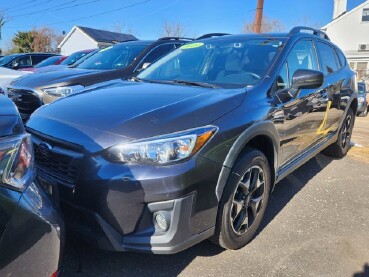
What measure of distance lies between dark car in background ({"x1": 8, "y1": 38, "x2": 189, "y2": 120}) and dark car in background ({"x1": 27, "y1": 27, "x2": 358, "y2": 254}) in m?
1.55

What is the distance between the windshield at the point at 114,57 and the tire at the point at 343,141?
344 cm

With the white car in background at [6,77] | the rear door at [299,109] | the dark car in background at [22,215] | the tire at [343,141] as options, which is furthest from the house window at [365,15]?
the dark car in background at [22,215]

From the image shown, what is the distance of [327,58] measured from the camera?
185 inches

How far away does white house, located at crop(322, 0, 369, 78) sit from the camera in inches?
1555

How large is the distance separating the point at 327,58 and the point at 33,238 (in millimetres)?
4188

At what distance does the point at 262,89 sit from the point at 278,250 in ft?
4.21

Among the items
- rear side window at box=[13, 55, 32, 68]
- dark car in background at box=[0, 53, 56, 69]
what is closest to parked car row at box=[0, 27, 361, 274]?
dark car in background at box=[0, 53, 56, 69]

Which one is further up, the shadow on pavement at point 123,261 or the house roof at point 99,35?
the shadow on pavement at point 123,261

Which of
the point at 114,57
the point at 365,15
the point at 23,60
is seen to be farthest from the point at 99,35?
the point at 114,57

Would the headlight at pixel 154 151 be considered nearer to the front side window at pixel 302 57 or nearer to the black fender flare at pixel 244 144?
the black fender flare at pixel 244 144

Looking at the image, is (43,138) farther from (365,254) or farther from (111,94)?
(365,254)

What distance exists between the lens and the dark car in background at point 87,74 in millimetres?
5195

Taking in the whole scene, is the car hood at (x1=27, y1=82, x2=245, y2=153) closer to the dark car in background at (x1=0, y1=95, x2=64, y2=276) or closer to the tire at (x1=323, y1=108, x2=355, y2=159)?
the dark car in background at (x1=0, y1=95, x2=64, y2=276)

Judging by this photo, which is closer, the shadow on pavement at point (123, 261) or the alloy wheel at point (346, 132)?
the shadow on pavement at point (123, 261)
